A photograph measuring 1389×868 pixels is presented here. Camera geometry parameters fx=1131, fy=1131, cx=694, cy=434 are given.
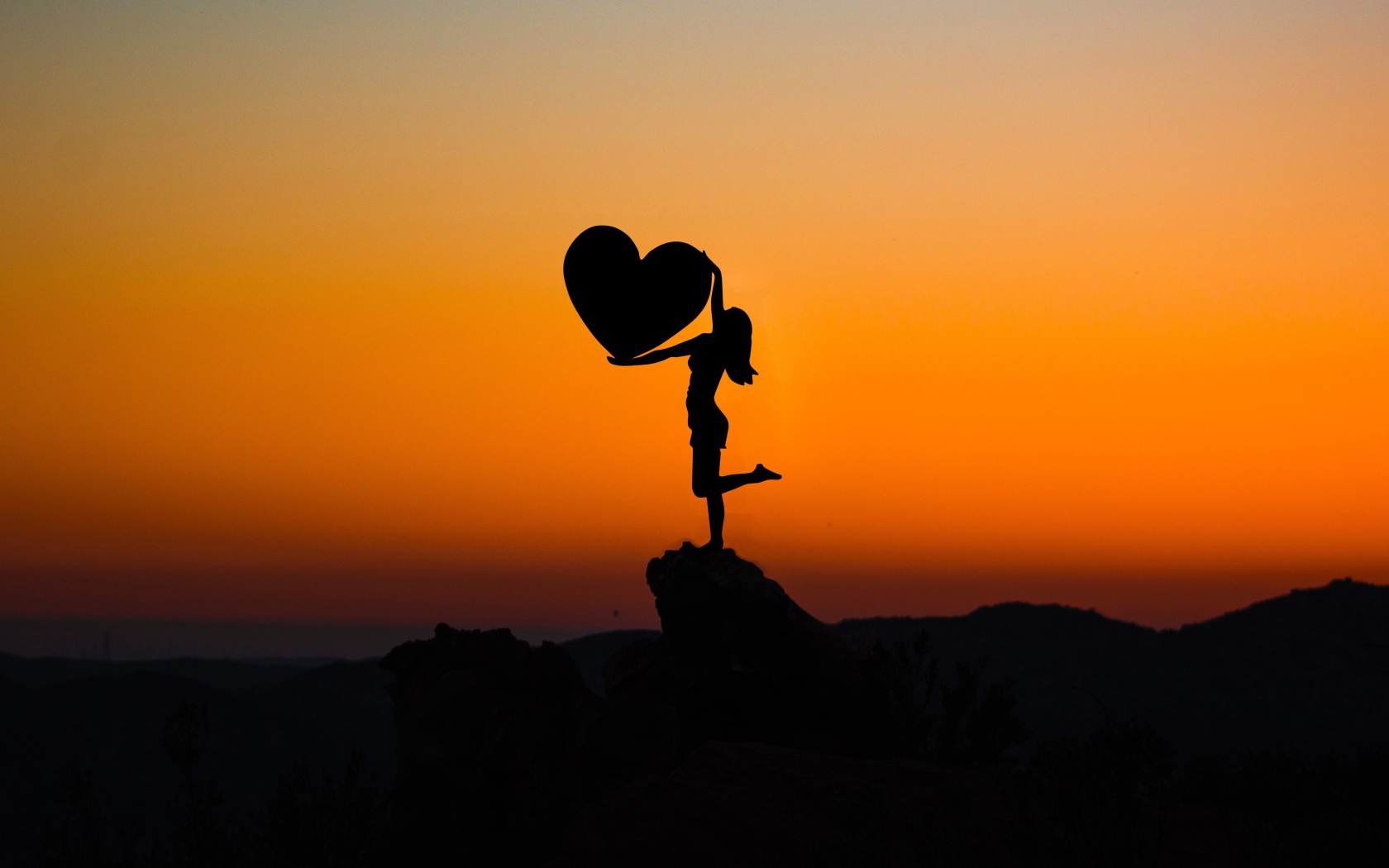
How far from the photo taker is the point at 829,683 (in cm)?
1480

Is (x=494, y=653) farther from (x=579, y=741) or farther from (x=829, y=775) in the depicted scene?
(x=829, y=775)

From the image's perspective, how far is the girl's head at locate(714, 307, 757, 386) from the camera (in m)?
14.4

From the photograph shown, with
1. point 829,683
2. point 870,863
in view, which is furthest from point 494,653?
point 870,863

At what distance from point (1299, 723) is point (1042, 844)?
8293 cm

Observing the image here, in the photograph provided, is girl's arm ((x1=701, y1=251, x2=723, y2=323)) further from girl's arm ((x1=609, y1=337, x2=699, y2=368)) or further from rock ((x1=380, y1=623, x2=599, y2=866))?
rock ((x1=380, y1=623, x2=599, y2=866))

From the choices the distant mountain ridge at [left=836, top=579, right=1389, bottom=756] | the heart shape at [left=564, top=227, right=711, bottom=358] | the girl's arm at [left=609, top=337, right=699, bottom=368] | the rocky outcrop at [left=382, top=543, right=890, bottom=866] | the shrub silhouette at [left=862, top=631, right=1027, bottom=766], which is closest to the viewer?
the rocky outcrop at [left=382, top=543, right=890, bottom=866]

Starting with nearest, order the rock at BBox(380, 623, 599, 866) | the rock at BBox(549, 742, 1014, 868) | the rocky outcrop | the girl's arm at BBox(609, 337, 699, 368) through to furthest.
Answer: the rock at BBox(549, 742, 1014, 868) → the rock at BBox(380, 623, 599, 866) → the rocky outcrop → the girl's arm at BBox(609, 337, 699, 368)

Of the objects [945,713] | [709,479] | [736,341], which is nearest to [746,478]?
[709,479]

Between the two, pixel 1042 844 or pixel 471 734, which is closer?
pixel 1042 844

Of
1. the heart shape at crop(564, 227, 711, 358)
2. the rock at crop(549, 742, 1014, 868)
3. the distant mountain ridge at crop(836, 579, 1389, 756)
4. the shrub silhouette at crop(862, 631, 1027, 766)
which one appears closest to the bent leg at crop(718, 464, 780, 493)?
the heart shape at crop(564, 227, 711, 358)

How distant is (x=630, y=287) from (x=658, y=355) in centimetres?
100

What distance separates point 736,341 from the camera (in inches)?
571

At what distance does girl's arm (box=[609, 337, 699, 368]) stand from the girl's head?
1.18ft

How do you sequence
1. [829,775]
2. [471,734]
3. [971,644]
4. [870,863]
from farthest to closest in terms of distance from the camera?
1. [971,644]
2. [471,734]
3. [829,775]
4. [870,863]
